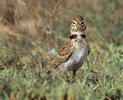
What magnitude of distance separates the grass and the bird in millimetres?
187

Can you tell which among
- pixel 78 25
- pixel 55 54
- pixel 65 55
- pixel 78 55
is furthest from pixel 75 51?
pixel 55 54

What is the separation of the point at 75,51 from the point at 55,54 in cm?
118

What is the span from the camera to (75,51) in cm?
531

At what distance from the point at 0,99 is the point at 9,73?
125 centimetres

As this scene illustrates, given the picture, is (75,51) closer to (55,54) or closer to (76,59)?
(76,59)

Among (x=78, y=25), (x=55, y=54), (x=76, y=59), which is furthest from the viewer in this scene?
(x=55, y=54)

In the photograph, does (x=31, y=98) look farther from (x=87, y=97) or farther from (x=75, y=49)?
(x=75, y=49)

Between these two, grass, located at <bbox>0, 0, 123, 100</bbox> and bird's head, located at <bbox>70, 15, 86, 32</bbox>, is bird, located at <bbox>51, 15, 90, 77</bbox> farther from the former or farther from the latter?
grass, located at <bbox>0, 0, 123, 100</bbox>

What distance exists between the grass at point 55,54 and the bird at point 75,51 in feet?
0.61

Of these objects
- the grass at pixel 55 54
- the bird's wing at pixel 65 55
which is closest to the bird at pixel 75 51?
the bird's wing at pixel 65 55

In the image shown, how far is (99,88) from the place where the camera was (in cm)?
456

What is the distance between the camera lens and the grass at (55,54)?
13.2 feet

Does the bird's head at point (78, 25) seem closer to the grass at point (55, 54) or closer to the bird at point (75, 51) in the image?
the bird at point (75, 51)

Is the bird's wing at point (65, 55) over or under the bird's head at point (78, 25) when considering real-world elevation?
under
